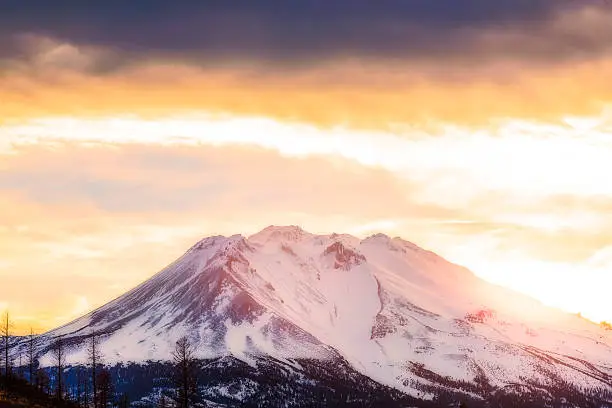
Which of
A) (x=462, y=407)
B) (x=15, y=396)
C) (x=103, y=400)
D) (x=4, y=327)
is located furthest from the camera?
(x=103, y=400)

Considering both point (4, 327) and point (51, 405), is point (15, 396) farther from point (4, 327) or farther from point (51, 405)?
point (4, 327)

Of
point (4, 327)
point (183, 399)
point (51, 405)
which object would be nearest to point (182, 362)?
point (183, 399)

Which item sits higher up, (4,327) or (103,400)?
(4,327)

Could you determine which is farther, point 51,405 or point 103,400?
point 103,400

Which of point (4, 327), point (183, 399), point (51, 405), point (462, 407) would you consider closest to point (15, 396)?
point (51, 405)

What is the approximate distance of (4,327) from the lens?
140m

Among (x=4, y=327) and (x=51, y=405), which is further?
(x=4, y=327)

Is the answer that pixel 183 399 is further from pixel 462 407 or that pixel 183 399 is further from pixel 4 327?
pixel 4 327

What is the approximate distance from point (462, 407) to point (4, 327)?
2589 inches

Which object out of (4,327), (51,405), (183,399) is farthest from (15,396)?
(4,327)

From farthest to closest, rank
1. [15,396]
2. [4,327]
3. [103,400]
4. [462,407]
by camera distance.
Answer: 1. [103,400]
2. [4,327]
3. [462,407]
4. [15,396]

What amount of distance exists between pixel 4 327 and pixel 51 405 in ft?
129

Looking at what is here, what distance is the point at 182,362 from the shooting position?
106 metres

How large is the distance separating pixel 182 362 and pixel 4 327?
44869 mm
